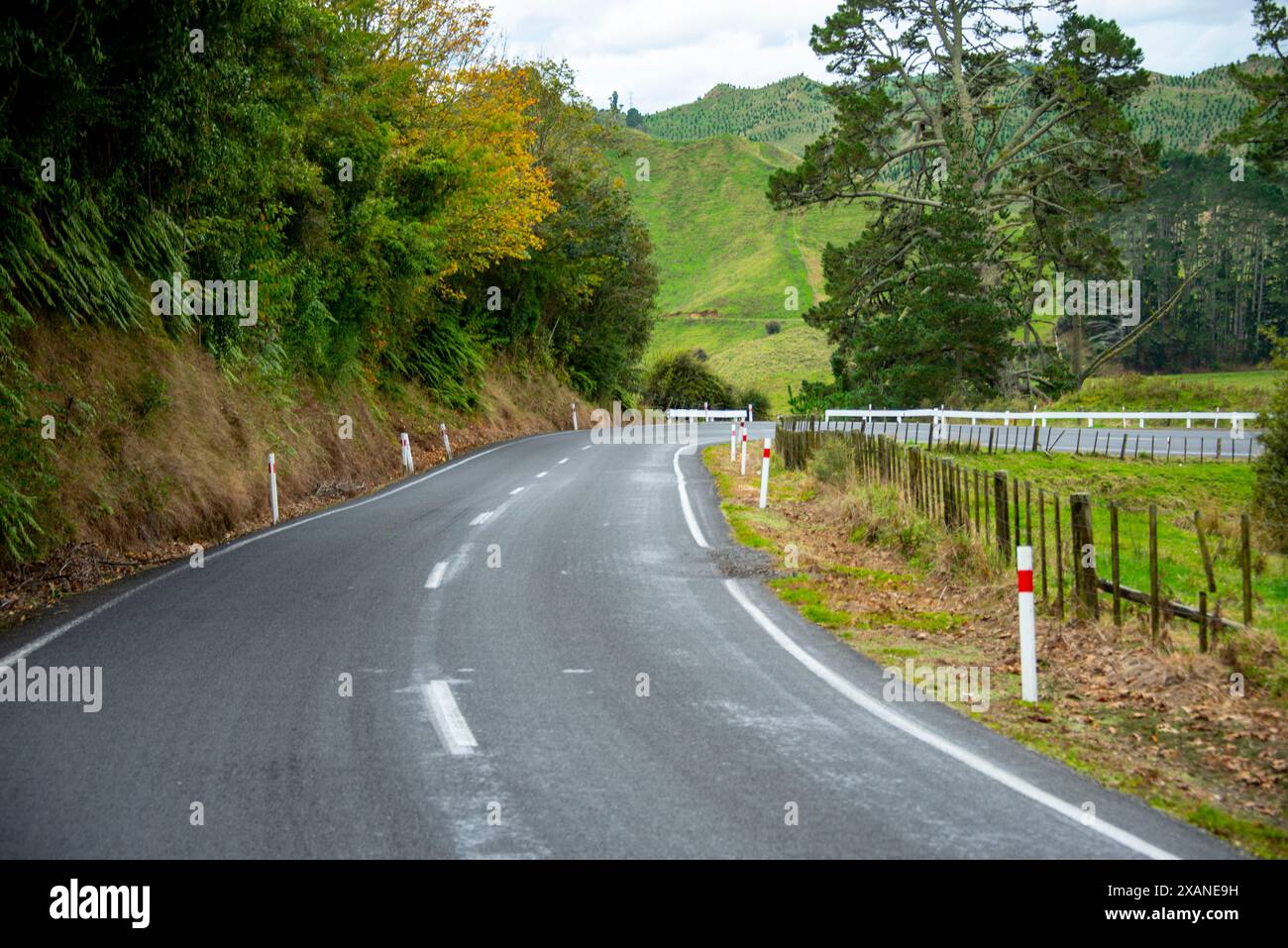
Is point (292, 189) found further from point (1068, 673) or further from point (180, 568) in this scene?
point (1068, 673)

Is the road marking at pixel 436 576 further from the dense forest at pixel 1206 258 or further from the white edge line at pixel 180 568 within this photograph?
the dense forest at pixel 1206 258

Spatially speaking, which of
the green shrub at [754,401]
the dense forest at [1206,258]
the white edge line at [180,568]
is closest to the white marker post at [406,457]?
the white edge line at [180,568]

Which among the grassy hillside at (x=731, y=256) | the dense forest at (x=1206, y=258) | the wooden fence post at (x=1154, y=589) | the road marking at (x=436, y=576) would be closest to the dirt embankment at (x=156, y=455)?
the road marking at (x=436, y=576)

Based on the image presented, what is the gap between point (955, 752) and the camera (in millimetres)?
6699

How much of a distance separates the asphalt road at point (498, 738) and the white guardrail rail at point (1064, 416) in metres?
26.0

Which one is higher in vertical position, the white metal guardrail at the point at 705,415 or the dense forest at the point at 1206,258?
the dense forest at the point at 1206,258

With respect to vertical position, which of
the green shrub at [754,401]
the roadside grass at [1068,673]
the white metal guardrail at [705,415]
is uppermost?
the green shrub at [754,401]

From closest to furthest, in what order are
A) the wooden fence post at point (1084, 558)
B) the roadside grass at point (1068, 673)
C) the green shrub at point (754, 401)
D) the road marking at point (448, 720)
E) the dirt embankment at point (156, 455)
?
the roadside grass at point (1068, 673) < the road marking at point (448, 720) < the wooden fence post at point (1084, 558) < the dirt embankment at point (156, 455) < the green shrub at point (754, 401)

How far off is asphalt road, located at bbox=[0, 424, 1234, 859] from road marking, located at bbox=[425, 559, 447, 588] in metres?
0.07

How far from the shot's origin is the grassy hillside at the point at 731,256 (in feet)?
372

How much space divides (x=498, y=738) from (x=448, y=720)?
0.52m

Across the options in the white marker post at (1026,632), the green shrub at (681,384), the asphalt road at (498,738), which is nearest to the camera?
the asphalt road at (498,738)

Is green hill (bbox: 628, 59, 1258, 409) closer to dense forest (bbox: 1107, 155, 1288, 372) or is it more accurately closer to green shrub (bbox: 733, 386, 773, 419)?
dense forest (bbox: 1107, 155, 1288, 372)

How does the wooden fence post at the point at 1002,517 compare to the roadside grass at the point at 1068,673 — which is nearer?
the roadside grass at the point at 1068,673
